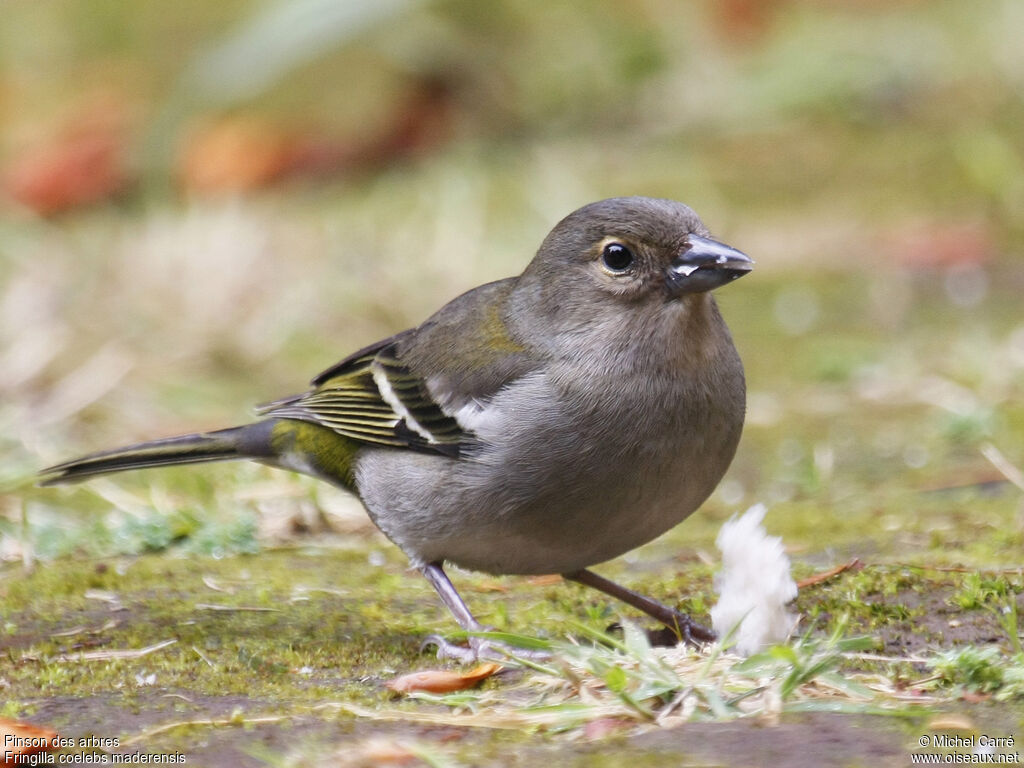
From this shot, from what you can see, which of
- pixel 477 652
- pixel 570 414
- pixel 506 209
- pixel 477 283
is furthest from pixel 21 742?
pixel 506 209

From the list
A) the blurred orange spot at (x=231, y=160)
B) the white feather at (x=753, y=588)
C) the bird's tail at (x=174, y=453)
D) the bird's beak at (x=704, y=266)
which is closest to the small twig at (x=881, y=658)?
the white feather at (x=753, y=588)

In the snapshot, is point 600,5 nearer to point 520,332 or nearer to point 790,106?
point 790,106

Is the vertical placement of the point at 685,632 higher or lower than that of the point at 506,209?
lower

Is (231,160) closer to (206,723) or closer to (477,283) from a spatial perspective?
(477,283)

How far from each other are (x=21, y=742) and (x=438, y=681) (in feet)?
2.88

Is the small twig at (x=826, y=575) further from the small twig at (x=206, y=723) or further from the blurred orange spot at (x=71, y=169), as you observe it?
the blurred orange spot at (x=71, y=169)

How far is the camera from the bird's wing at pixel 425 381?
384cm

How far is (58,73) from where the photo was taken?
1339 cm

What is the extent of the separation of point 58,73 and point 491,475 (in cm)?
1106

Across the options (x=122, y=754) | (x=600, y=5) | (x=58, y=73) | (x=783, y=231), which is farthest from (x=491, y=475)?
(x=58, y=73)

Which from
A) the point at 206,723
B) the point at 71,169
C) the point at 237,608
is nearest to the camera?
the point at 206,723

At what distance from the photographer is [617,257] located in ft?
12.5

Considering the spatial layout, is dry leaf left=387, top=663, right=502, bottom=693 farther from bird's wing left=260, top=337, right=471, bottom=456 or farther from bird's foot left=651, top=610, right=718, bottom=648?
bird's wing left=260, top=337, right=471, bottom=456

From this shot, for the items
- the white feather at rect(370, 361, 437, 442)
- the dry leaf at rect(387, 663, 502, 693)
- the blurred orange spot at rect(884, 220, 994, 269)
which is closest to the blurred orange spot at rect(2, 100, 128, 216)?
the blurred orange spot at rect(884, 220, 994, 269)
